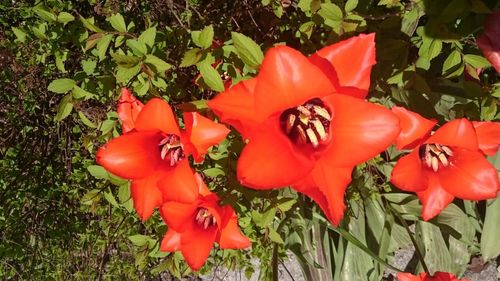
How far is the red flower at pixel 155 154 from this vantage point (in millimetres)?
1080

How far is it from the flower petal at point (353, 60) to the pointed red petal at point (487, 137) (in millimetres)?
506

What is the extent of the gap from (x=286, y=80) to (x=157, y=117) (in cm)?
37

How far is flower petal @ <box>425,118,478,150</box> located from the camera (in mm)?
1158

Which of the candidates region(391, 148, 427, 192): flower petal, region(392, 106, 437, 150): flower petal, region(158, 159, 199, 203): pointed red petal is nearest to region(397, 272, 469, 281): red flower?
region(391, 148, 427, 192): flower petal

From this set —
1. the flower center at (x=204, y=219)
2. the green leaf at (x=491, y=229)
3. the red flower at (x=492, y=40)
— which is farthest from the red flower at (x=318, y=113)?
the green leaf at (x=491, y=229)

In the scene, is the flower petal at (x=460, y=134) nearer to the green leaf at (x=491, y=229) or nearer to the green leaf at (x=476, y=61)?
the green leaf at (x=476, y=61)

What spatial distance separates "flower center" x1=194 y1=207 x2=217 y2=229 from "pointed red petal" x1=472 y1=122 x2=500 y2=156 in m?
0.73

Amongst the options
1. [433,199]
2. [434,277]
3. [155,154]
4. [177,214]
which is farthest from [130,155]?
[434,277]

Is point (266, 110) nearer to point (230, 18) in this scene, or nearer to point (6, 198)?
point (230, 18)

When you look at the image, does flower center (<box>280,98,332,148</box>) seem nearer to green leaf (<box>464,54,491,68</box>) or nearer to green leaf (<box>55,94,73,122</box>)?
green leaf (<box>464,54,491,68</box>)

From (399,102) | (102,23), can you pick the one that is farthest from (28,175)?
(399,102)

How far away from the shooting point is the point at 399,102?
1561mm

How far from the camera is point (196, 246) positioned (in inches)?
51.4

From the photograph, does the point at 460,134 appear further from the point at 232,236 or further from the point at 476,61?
the point at 232,236
